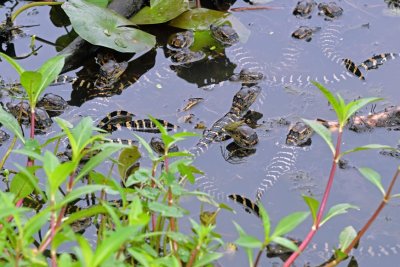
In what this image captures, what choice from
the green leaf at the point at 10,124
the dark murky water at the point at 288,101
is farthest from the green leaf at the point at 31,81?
the dark murky water at the point at 288,101

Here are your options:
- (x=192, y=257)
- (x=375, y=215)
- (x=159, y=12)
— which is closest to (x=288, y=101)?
(x=159, y=12)

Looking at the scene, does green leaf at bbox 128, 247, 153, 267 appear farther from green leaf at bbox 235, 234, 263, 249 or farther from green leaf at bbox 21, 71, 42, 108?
green leaf at bbox 21, 71, 42, 108

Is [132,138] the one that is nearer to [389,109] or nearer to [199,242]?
[389,109]

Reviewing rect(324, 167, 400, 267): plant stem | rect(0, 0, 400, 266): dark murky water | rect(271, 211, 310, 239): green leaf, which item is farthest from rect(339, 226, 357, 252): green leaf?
rect(271, 211, 310, 239): green leaf

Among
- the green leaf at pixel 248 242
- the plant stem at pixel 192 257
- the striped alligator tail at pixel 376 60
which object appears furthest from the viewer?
the striped alligator tail at pixel 376 60

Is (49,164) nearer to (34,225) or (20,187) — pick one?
(34,225)

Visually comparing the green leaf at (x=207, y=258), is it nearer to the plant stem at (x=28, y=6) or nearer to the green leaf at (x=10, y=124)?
the green leaf at (x=10, y=124)
